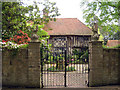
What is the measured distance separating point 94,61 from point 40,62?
2.69 meters

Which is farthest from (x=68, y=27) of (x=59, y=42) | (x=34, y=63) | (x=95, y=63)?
(x=34, y=63)

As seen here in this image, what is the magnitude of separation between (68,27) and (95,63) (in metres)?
15.3

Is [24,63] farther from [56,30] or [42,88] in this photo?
[56,30]

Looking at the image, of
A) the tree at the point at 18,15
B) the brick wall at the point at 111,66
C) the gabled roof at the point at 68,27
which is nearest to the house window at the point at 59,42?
the gabled roof at the point at 68,27

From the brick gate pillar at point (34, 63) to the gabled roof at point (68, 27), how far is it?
533 inches

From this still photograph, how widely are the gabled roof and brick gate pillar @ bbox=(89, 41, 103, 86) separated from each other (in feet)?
45.2

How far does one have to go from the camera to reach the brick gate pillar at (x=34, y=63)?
26.0 ft

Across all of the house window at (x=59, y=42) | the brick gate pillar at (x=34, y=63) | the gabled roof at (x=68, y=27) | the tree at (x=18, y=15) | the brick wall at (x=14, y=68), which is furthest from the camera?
the gabled roof at (x=68, y=27)

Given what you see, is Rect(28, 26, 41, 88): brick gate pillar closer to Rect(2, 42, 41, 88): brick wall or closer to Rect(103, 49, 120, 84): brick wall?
Rect(2, 42, 41, 88): brick wall

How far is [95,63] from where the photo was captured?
8.11 metres

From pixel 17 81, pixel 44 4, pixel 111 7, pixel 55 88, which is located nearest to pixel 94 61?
pixel 55 88

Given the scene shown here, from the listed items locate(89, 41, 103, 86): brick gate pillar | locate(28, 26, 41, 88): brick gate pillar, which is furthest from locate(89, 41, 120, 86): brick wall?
locate(28, 26, 41, 88): brick gate pillar

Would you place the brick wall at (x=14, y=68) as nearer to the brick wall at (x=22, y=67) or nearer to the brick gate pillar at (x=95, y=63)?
the brick wall at (x=22, y=67)

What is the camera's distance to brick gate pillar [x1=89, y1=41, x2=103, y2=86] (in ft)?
26.5
